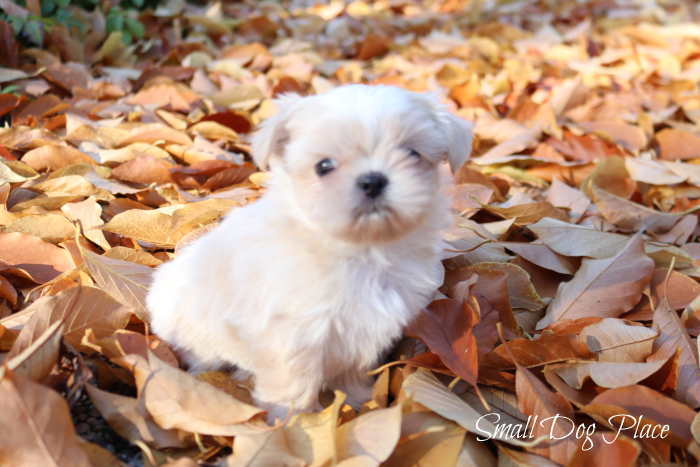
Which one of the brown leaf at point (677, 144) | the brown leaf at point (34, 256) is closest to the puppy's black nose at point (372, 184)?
the brown leaf at point (34, 256)

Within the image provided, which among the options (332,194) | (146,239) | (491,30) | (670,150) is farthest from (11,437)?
(491,30)

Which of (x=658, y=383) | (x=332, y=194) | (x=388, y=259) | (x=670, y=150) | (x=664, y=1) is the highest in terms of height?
(x=332, y=194)

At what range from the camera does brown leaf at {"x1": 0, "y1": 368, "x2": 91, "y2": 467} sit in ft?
4.55

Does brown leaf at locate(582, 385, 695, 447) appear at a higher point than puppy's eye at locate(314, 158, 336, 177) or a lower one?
lower

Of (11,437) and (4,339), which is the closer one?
(11,437)

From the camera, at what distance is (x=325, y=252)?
171 cm

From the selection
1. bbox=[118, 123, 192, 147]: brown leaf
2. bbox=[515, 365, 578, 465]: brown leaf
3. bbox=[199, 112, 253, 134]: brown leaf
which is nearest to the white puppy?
bbox=[515, 365, 578, 465]: brown leaf

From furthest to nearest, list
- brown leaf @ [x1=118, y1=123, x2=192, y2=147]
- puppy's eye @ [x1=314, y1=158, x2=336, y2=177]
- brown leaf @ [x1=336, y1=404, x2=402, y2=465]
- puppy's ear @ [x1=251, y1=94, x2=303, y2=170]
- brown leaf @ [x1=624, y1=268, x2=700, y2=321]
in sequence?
brown leaf @ [x1=118, y1=123, x2=192, y2=147] < brown leaf @ [x1=624, y1=268, x2=700, y2=321] < puppy's ear @ [x1=251, y1=94, x2=303, y2=170] < puppy's eye @ [x1=314, y1=158, x2=336, y2=177] < brown leaf @ [x1=336, y1=404, x2=402, y2=465]

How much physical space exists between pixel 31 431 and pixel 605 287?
1771 millimetres

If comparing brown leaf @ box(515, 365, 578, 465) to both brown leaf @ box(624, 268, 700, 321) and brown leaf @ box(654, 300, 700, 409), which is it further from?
brown leaf @ box(624, 268, 700, 321)

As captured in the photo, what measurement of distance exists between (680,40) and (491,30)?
5.49 ft

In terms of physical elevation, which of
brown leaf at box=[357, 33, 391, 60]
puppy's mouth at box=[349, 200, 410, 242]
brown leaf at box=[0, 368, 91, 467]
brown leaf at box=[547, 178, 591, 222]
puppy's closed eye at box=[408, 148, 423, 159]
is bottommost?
brown leaf at box=[357, 33, 391, 60]

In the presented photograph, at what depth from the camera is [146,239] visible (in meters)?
2.38

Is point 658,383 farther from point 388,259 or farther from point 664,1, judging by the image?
point 664,1
